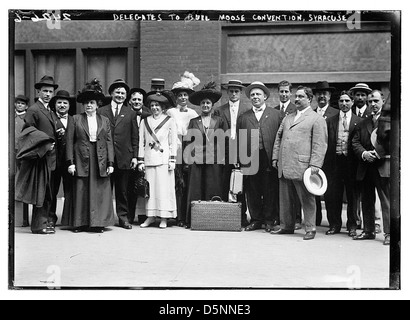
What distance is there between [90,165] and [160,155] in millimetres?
932

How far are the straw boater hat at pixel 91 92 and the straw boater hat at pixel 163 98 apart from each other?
0.62 meters

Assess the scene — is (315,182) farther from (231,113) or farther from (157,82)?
(157,82)

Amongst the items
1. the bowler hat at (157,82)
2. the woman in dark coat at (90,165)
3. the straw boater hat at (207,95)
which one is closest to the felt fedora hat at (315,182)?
the straw boater hat at (207,95)

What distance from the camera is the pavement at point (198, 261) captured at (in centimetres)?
593

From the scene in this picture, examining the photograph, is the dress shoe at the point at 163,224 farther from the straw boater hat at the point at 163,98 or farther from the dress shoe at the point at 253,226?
the straw boater hat at the point at 163,98

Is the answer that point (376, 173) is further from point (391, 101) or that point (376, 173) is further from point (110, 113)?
point (110, 113)

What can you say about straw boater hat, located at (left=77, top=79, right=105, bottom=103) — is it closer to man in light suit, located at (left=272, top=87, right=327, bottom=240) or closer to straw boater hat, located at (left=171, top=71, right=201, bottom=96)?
straw boater hat, located at (left=171, top=71, right=201, bottom=96)

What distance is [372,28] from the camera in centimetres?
654

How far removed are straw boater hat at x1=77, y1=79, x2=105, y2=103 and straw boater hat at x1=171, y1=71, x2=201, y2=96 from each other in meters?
0.96

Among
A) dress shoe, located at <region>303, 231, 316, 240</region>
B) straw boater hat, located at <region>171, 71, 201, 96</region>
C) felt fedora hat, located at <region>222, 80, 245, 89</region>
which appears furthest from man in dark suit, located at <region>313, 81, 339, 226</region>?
straw boater hat, located at <region>171, 71, 201, 96</region>

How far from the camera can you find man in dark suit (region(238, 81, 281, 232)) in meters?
7.22

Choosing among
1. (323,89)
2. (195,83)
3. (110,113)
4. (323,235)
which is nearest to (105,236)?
(110,113)

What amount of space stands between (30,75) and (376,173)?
15.2 ft

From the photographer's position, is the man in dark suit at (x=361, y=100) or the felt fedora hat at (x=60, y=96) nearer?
the man in dark suit at (x=361, y=100)
